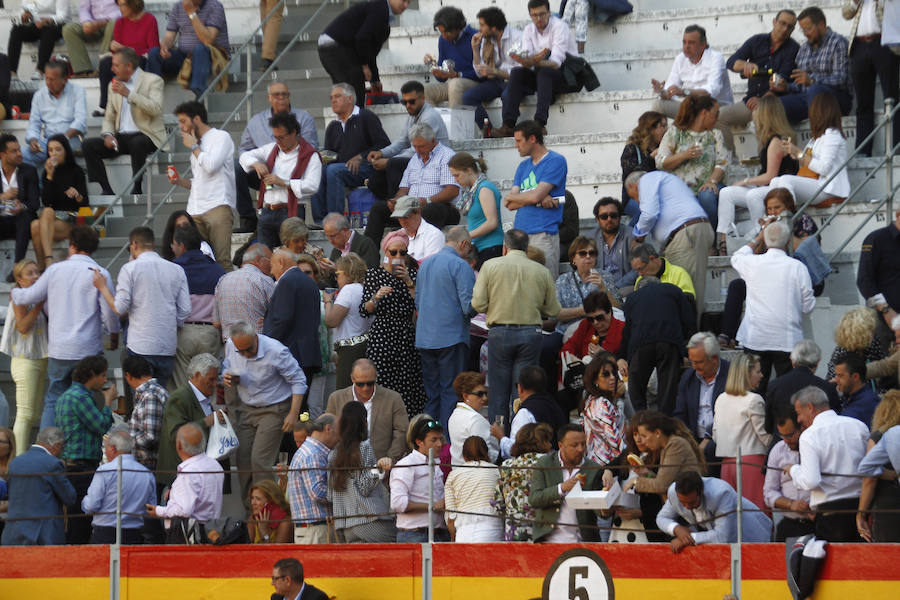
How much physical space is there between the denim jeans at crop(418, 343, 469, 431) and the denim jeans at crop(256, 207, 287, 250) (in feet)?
8.07

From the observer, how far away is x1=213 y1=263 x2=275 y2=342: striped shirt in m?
12.9

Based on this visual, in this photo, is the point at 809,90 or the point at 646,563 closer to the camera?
the point at 646,563

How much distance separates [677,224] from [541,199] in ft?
3.48

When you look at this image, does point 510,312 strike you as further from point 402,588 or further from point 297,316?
point 402,588

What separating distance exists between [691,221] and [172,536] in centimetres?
450

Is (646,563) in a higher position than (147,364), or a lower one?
lower

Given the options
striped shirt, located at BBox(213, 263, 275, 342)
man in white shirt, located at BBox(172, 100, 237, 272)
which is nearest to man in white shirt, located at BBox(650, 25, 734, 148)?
man in white shirt, located at BBox(172, 100, 237, 272)

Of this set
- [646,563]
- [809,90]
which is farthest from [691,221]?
[646,563]

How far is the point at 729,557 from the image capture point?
10375 millimetres

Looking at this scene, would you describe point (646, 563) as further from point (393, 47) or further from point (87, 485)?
point (393, 47)

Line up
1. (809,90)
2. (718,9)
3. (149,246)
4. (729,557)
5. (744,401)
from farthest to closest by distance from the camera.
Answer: (718,9) → (809,90) → (149,246) → (744,401) → (729,557)

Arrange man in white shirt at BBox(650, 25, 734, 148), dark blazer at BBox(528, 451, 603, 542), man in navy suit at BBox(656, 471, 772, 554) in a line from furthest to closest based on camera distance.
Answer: man in white shirt at BBox(650, 25, 734, 148)
dark blazer at BBox(528, 451, 603, 542)
man in navy suit at BBox(656, 471, 772, 554)

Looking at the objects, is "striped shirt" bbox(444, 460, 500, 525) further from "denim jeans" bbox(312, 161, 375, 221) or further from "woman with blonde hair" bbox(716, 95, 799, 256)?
"denim jeans" bbox(312, 161, 375, 221)

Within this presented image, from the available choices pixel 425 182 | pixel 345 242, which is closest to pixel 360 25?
pixel 425 182
